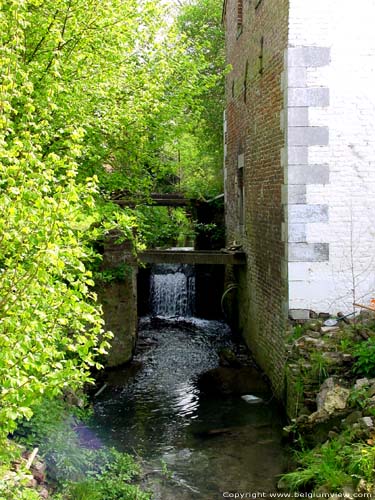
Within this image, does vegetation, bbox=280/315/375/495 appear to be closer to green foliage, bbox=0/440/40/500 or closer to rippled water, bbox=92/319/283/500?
rippled water, bbox=92/319/283/500

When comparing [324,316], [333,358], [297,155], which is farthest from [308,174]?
[333,358]

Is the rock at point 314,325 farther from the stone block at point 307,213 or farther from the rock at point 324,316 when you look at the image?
the stone block at point 307,213

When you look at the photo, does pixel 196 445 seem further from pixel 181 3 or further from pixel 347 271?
pixel 181 3

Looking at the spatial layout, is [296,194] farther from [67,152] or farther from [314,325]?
[67,152]

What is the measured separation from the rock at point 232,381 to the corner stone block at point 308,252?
241 cm

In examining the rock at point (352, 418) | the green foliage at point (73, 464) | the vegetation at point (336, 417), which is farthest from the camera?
the rock at point (352, 418)

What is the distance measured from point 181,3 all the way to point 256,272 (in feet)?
49.0

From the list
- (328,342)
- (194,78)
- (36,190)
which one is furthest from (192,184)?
(36,190)

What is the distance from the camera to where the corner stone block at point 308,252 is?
895 cm

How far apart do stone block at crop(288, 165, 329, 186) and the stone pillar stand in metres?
3.89

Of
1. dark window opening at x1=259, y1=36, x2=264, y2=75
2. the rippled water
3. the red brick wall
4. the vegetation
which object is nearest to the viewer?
A: the vegetation

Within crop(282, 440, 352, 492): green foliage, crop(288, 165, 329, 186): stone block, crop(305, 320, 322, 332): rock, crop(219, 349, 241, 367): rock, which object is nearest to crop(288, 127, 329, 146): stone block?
crop(288, 165, 329, 186): stone block

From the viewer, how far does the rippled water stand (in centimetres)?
705

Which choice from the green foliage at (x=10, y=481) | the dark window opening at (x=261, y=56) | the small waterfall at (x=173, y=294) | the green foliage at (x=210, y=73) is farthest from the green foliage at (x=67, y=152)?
the green foliage at (x=210, y=73)
